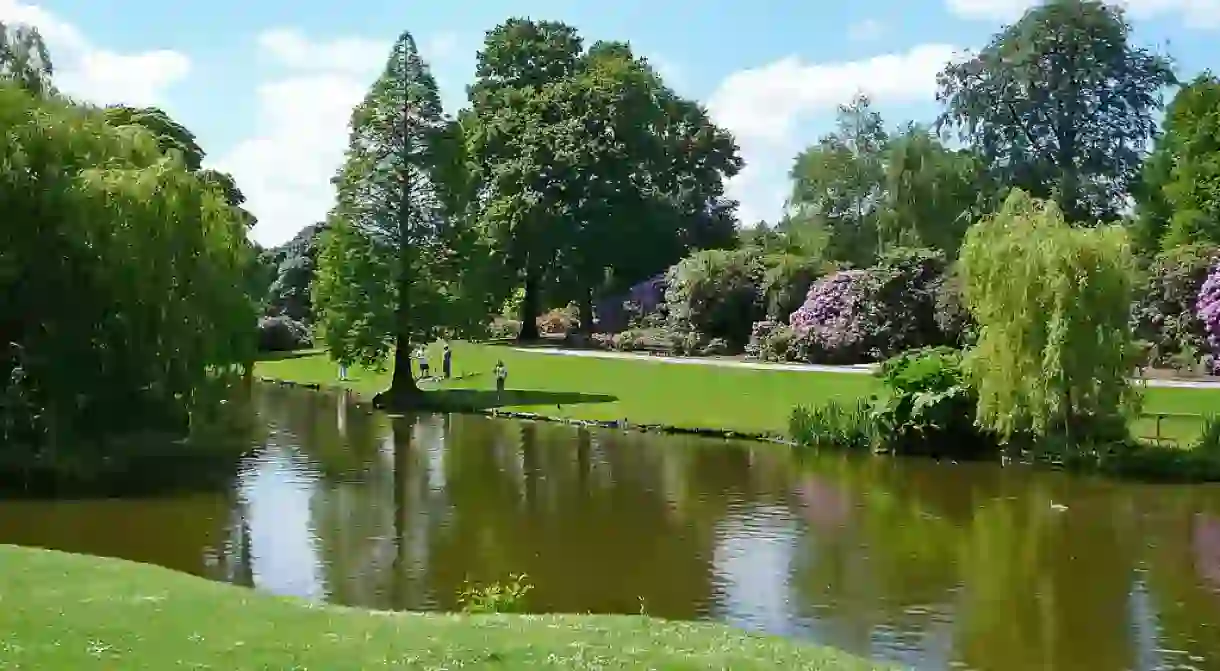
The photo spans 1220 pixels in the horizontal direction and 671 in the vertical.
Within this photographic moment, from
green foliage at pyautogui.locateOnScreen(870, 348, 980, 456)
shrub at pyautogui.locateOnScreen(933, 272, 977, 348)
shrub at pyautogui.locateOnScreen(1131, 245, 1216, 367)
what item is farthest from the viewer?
shrub at pyautogui.locateOnScreen(933, 272, 977, 348)

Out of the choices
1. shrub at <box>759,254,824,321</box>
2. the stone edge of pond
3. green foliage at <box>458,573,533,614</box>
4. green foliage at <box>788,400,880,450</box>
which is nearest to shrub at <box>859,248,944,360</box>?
shrub at <box>759,254,824,321</box>

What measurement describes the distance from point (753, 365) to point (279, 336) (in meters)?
35.0

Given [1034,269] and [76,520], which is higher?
[1034,269]

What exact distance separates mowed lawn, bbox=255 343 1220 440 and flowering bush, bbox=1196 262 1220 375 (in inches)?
214

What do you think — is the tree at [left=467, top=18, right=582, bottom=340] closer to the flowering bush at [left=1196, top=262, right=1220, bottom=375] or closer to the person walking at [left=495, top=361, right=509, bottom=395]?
the person walking at [left=495, top=361, right=509, bottom=395]

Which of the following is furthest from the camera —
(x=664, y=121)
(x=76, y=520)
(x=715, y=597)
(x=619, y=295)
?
(x=664, y=121)

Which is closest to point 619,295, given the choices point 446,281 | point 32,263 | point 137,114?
point 446,281

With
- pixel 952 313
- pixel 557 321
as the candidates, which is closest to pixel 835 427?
pixel 952 313

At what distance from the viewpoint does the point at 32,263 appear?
2955 centimetres

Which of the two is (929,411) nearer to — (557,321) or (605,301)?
(605,301)

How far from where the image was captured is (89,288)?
30062mm

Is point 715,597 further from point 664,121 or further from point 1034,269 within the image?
point 664,121

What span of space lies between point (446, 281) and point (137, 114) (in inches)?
996

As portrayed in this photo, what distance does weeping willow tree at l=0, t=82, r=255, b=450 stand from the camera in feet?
96.8
